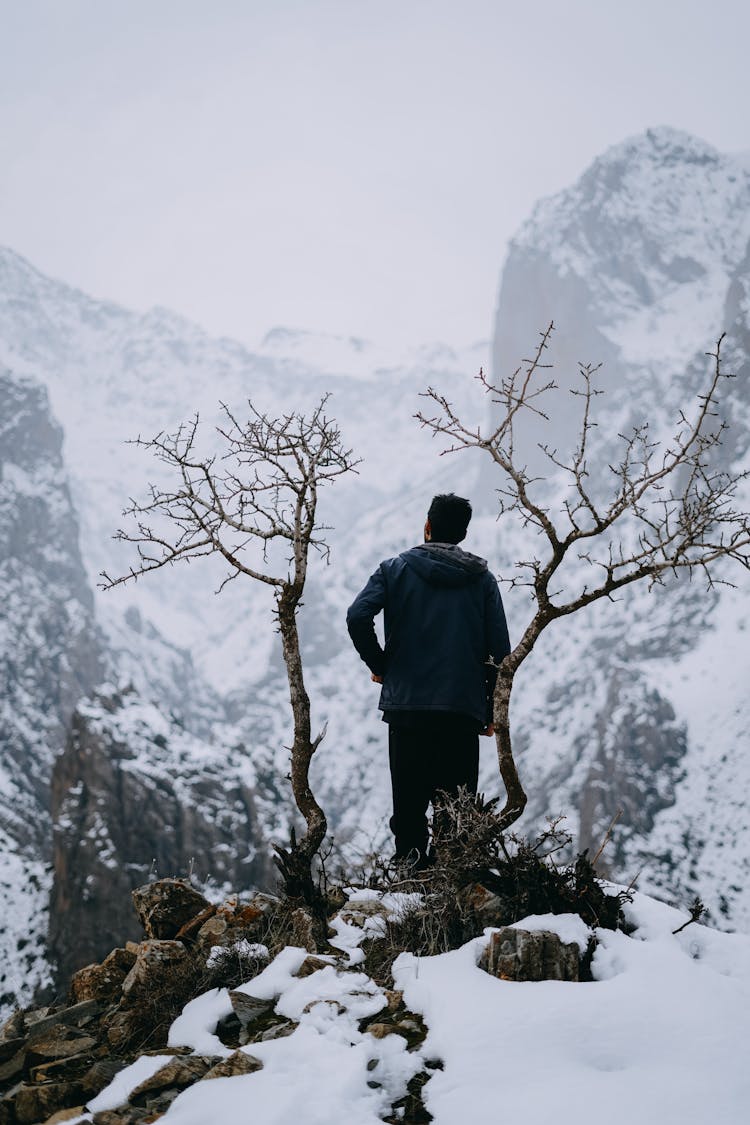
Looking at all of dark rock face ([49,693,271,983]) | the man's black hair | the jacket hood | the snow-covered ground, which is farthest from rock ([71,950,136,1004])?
dark rock face ([49,693,271,983])

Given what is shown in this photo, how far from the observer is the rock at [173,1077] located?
3.20 meters

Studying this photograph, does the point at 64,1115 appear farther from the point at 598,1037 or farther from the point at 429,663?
the point at 429,663

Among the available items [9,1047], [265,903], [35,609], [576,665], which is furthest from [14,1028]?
[35,609]

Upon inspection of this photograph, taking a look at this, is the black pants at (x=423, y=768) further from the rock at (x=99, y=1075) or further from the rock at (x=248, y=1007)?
the rock at (x=99, y=1075)

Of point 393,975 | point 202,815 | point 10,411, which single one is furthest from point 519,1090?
point 10,411

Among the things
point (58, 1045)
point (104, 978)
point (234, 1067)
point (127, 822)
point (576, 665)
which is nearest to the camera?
point (234, 1067)

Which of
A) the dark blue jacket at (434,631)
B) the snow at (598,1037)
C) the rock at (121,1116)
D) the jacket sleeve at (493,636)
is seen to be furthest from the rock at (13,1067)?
the jacket sleeve at (493,636)

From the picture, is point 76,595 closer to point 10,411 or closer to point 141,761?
point 10,411

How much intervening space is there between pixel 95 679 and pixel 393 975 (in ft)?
356

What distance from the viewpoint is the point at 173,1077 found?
3252 mm

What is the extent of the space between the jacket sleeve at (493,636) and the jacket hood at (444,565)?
0.51ft

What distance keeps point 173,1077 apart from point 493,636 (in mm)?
2843

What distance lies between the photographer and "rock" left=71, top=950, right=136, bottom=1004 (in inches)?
184

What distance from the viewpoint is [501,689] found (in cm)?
486
